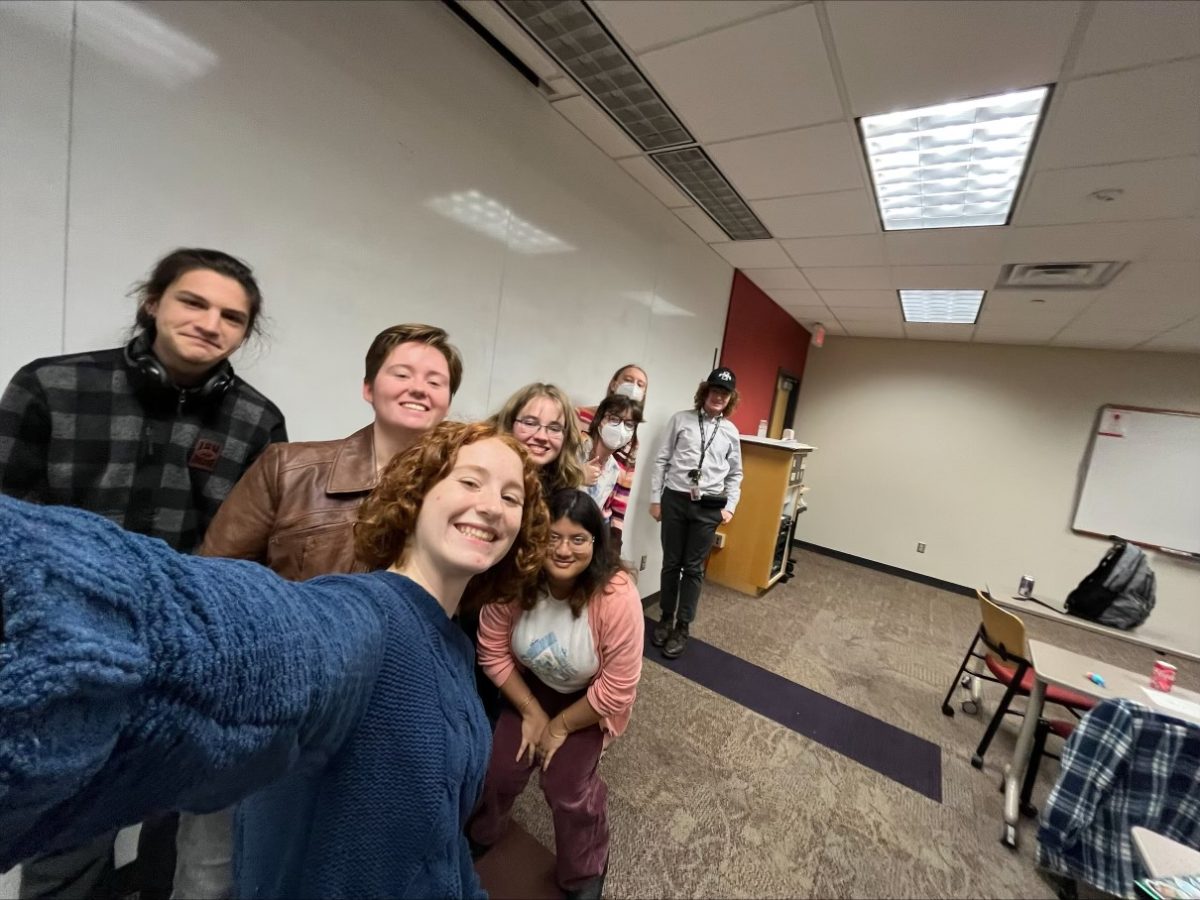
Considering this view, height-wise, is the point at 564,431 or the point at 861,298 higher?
the point at 861,298

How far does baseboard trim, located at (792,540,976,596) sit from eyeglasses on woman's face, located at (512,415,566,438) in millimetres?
5117

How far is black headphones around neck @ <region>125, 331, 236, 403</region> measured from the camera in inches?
39.4

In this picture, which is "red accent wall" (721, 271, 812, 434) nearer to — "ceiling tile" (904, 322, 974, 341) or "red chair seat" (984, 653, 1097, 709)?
"ceiling tile" (904, 322, 974, 341)

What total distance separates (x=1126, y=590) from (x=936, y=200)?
3.34 meters

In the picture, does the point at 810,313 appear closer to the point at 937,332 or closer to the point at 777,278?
the point at 777,278

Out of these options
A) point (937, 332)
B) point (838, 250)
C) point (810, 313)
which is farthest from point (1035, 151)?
point (937, 332)

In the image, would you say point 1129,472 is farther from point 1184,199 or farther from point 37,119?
point 37,119

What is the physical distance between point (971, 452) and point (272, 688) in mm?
6811

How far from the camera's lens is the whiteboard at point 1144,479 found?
4.39 meters

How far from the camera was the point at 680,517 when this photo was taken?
3240mm

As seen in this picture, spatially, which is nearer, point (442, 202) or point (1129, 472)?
point (442, 202)

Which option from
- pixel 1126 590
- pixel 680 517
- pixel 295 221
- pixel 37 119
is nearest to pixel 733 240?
pixel 680 517

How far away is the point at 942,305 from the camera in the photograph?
13.7ft

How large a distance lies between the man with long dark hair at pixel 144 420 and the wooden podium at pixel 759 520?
3.75 metres
